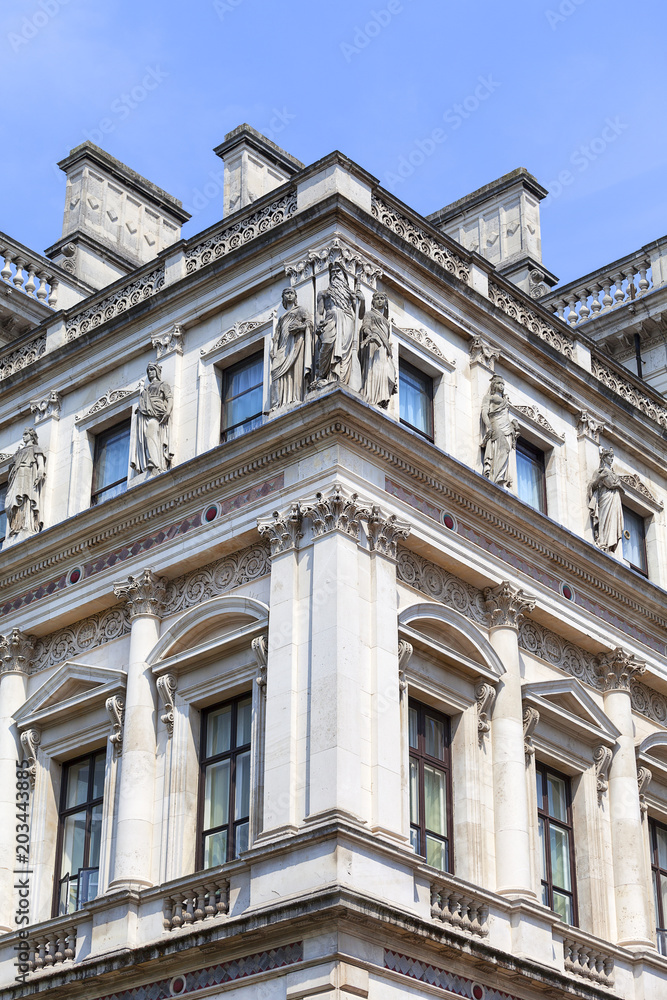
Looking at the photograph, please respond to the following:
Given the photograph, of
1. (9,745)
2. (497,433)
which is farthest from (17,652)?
(497,433)

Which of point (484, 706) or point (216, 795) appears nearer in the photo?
point (216, 795)

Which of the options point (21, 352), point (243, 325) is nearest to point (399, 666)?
point (243, 325)

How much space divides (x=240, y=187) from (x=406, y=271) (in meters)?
Result: 5.12

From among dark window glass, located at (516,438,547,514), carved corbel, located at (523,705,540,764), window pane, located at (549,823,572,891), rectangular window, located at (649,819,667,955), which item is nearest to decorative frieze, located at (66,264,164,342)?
dark window glass, located at (516,438,547,514)

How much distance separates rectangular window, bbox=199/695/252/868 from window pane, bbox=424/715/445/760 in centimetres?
250

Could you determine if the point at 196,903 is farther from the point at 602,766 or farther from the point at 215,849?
the point at 602,766

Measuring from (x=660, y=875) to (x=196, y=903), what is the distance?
29.4 ft

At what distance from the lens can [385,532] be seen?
76.2 ft

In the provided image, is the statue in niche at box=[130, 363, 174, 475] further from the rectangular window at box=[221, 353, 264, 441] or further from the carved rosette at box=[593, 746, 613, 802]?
the carved rosette at box=[593, 746, 613, 802]

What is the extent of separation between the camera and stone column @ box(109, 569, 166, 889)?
75.6 feet

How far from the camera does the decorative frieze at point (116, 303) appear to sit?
27.9 m

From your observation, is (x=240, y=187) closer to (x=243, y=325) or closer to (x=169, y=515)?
(x=243, y=325)

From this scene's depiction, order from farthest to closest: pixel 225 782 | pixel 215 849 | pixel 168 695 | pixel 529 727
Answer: pixel 529 727
pixel 168 695
pixel 225 782
pixel 215 849

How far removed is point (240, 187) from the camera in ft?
98.5
